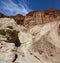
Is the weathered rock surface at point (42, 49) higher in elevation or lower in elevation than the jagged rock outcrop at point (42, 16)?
lower

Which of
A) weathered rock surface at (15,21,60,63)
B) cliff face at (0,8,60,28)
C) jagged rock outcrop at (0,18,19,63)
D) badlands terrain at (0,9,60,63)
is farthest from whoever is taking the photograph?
cliff face at (0,8,60,28)

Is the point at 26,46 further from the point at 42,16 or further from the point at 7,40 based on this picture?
the point at 42,16

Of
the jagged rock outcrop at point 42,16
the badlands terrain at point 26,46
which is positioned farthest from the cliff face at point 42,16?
the badlands terrain at point 26,46

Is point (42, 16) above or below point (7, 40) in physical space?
above

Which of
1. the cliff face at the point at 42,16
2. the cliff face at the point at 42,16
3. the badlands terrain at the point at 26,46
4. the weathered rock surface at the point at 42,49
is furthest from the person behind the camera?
the cliff face at the point at 42,16

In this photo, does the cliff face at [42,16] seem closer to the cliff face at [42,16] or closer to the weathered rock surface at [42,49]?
the cliff face at [42,16]

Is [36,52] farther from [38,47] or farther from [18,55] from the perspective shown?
[18,55]

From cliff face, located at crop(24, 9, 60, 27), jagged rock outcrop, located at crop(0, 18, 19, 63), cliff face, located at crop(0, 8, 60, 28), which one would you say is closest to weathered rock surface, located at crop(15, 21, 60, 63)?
jagged rock outcrop, located at crop(0, 18, 19, 63)

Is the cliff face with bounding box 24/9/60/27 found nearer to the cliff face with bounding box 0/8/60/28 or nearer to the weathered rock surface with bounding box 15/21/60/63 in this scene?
the cliff face with bounding box 0/8/60/28

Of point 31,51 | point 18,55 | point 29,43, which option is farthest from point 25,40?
point 18,55

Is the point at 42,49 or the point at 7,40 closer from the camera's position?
the point at 42,49

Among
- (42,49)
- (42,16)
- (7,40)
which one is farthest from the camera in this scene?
(42,16)

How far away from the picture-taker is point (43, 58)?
46.0ft

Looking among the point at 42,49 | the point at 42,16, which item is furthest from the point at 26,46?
the point at 42,16
